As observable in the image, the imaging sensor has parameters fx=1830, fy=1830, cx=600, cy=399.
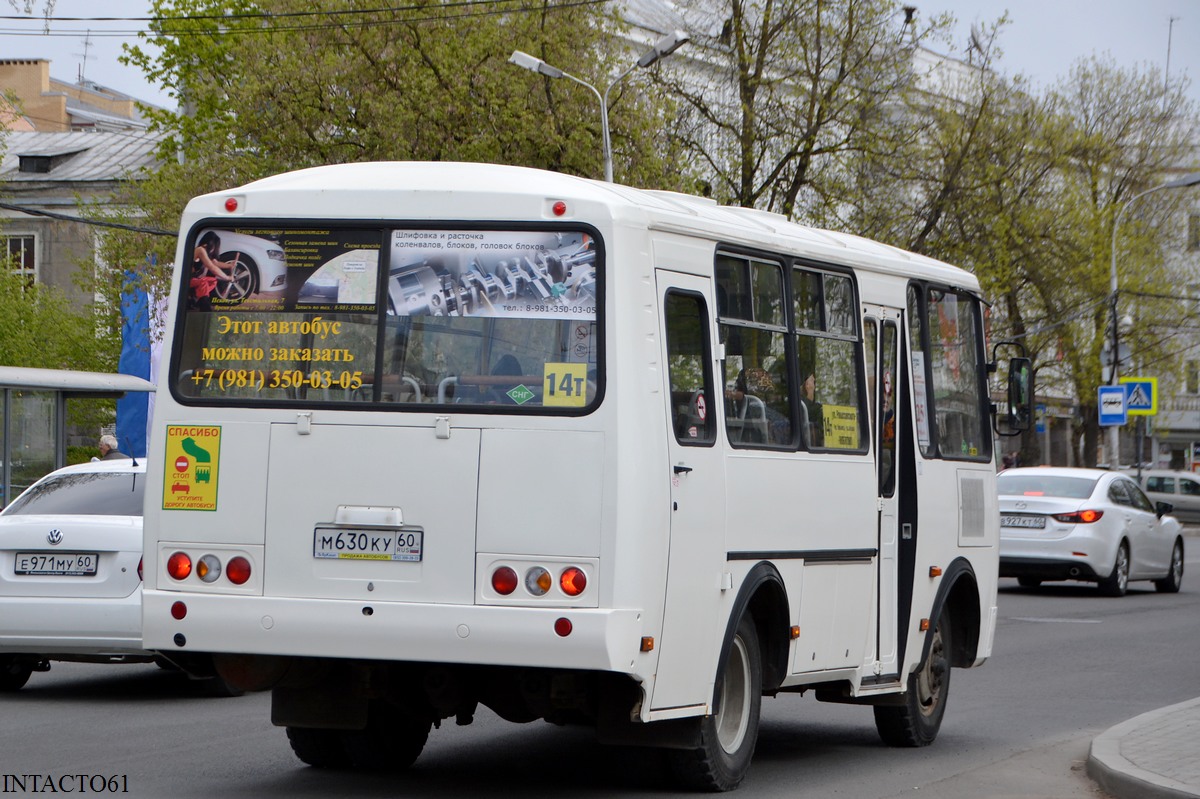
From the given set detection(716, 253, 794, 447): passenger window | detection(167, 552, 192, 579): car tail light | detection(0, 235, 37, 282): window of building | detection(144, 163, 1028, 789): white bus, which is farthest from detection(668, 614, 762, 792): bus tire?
detection(0, 235, 37, 282): window of building

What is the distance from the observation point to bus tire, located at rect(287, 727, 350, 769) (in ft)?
29.8

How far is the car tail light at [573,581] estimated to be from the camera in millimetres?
7426

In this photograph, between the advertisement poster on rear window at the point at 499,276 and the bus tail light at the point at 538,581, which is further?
the advertisement poster on rear window at the point at 499,276

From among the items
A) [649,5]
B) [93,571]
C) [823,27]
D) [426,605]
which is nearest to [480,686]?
[426,605]

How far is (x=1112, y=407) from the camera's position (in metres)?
43.4

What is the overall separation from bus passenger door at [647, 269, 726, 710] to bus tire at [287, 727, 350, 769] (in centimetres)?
207

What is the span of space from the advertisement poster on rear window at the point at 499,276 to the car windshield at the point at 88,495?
17.3 feet

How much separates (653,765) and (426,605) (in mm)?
1661

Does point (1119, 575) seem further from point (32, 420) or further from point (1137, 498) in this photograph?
point (32, 420)

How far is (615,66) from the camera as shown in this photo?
34281 mm

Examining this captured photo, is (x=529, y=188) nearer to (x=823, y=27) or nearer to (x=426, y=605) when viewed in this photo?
(x=426, y=605)

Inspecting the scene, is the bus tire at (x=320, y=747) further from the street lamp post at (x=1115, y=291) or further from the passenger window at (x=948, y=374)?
the street lamp post at (x=1115, y=291)

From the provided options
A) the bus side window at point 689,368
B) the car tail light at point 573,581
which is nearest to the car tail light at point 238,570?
the car tail light at point 573,581

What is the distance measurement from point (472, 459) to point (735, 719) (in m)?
2.01
